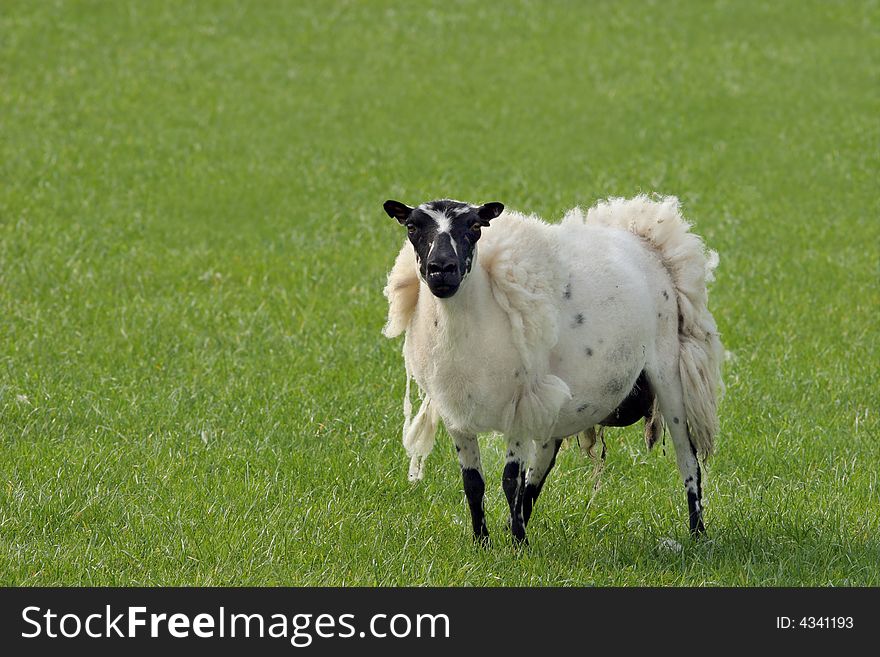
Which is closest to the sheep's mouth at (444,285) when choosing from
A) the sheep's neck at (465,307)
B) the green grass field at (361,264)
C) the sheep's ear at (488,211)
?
the sheep's neck at (465,307)

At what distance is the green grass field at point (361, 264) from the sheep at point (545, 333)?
58cm

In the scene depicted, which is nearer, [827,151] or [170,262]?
[170,262]

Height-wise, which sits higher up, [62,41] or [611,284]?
[62,41]

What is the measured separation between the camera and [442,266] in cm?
618

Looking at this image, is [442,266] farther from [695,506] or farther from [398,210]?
[695,506]

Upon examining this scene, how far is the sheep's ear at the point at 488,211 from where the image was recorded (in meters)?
6.50

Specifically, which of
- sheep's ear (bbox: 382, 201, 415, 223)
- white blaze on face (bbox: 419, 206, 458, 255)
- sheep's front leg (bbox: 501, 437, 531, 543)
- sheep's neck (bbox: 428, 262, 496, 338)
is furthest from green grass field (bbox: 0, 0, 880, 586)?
sheep's ear (bbox: 382, 201, 415, 223)

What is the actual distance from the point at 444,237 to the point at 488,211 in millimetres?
359

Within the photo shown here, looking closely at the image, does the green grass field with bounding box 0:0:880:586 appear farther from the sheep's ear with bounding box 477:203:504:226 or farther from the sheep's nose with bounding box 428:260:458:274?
the sheep's ear with bounding box 477:203:504:226

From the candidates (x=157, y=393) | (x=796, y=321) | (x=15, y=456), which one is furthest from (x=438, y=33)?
(x=15, y=456)

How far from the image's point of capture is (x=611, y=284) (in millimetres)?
7199

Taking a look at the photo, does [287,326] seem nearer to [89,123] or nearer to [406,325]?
[406,325]

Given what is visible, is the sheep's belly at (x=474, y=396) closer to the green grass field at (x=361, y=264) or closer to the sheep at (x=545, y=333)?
the sheep at (x=545, y=333)

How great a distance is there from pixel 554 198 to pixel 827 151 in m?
5.30
